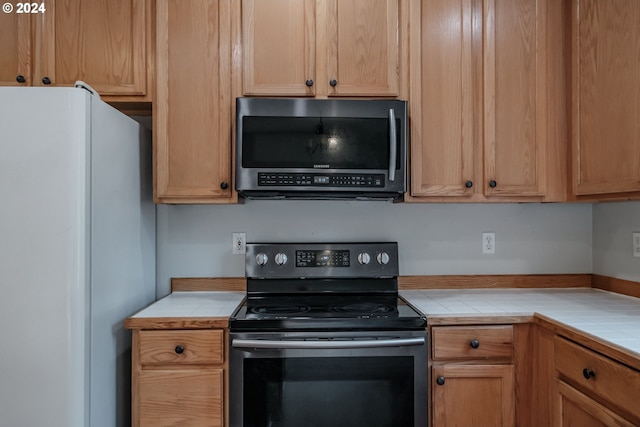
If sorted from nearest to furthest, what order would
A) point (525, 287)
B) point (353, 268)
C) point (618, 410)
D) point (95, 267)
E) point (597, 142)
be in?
point (618, 410) → point (95, 267) → point (597, 142) → point (353, 268) → point (525, 287)

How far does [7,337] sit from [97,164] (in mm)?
628

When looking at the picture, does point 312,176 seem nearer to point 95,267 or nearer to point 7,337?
point 95,267

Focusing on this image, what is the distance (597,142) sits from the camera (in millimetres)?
1616

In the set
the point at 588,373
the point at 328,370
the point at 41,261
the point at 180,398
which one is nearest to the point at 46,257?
the point at 41,261

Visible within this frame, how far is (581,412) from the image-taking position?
129cm

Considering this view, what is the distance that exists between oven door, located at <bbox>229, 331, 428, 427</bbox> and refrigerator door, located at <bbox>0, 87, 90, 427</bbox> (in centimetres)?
55

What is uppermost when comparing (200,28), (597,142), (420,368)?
(200,28)

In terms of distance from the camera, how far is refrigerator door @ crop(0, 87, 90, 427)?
123 centimetres

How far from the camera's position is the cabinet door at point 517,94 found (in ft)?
5.72

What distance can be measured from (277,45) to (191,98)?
449 mm

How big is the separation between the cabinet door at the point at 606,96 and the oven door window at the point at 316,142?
0.83m

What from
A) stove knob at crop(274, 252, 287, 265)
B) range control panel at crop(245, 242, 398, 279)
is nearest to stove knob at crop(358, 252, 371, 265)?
range control panel at crop(245, 242, 398, 279)

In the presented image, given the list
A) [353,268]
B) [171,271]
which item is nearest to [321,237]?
[353,268]

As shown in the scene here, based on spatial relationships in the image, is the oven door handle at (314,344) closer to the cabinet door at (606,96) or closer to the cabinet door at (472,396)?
the cabinet door at (472,396)
